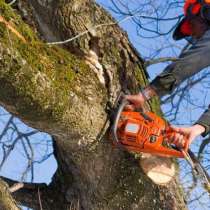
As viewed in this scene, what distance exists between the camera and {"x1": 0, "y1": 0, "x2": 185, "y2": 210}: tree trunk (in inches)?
100.0

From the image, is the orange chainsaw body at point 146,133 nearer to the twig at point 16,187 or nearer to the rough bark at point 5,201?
the rough bark at point 5,201

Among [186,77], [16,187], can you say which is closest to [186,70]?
[186,77]

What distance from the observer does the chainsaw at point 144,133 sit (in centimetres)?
284

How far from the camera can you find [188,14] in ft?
9.98

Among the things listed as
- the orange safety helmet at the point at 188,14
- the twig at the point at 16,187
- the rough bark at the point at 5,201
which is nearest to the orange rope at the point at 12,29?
the rough bark at the point at 5,201

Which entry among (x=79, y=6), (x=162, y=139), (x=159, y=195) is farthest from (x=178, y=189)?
(x=79, y=6)

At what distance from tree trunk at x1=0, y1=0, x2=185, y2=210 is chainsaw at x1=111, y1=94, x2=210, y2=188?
109 mm

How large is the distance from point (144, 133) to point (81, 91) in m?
0.44

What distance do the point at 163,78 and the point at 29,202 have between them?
4.99ft

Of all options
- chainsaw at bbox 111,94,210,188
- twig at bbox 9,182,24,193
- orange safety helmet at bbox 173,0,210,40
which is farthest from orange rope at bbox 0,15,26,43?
twig at bbox 9,182,24,193

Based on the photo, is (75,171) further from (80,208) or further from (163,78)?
(163,78)

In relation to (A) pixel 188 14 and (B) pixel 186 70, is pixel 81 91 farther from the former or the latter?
(A) pixel 188 14

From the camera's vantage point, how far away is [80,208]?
3.50 m

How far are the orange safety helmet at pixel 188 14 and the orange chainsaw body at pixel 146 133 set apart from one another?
2.16 feet
